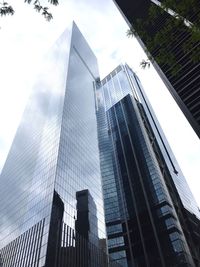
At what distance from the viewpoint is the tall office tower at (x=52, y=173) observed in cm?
5178

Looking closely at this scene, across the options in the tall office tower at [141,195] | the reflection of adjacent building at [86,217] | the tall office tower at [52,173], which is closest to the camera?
the tall office tower at [52,173]

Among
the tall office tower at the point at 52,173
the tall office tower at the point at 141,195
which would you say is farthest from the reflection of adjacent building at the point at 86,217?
the tall office tower at the point at 141,195

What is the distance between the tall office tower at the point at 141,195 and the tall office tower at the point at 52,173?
2329 cm

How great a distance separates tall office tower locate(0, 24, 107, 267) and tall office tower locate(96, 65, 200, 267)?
76.4 feet

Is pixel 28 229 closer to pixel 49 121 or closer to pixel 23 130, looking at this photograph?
pixel 49 121

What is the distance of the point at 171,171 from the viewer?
114 meters

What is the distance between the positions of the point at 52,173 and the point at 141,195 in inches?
1979

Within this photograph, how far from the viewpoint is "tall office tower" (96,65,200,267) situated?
85312mm

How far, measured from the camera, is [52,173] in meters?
62.5

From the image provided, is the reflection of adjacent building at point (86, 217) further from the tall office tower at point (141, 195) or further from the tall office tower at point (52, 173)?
the tall office tower at point (141, 195)

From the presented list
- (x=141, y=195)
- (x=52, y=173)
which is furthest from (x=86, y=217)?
(x=141, y=195)

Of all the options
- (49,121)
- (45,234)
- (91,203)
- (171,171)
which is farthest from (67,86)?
(45,234)

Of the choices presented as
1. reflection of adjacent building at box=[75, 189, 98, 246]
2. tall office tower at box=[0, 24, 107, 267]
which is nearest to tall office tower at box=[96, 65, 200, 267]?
tall office tower at box=[0, 24, 107, 267]

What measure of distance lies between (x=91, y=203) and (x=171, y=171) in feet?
181
